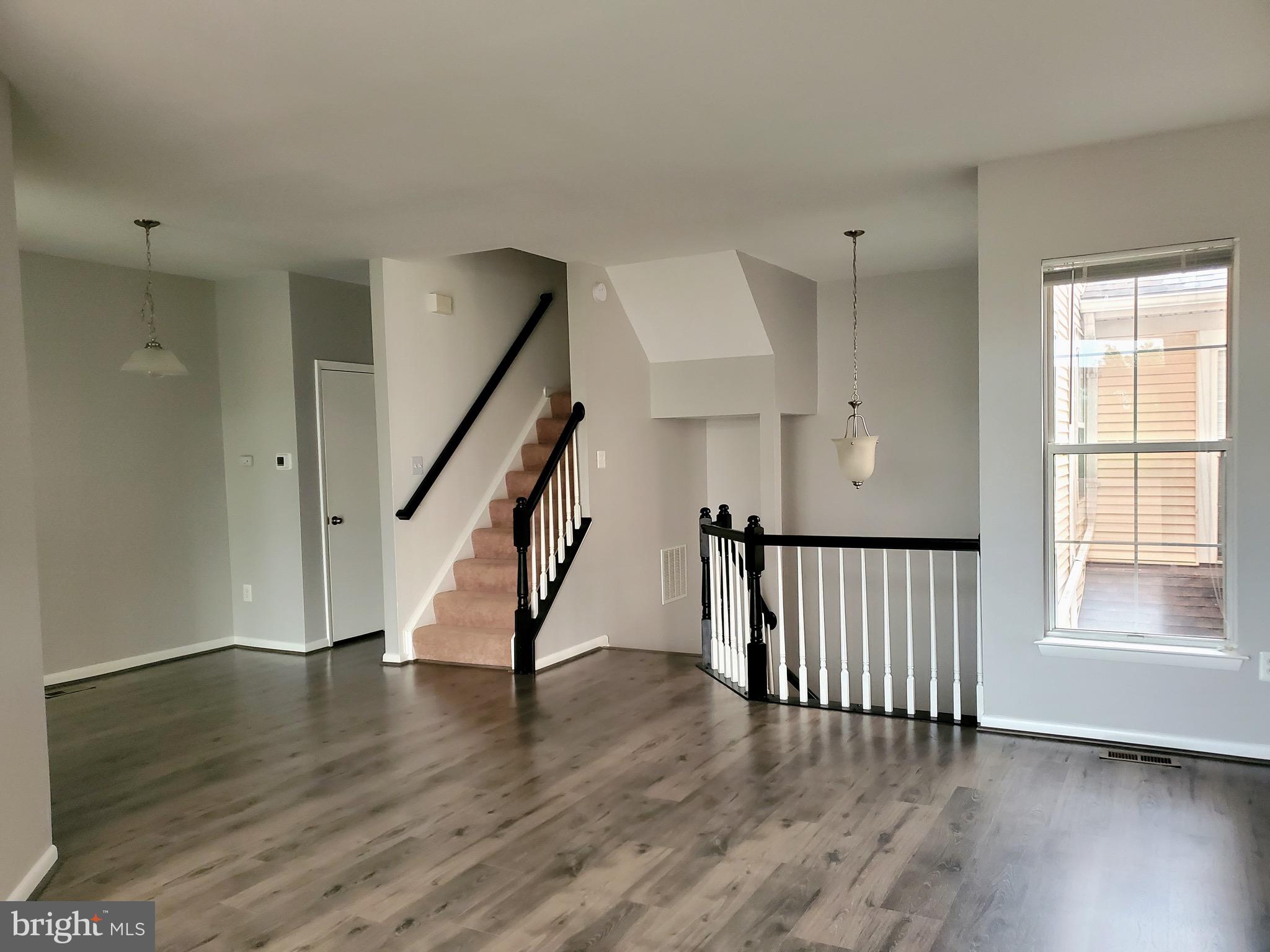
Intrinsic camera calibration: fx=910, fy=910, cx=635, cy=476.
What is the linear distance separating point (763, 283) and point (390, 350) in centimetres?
240

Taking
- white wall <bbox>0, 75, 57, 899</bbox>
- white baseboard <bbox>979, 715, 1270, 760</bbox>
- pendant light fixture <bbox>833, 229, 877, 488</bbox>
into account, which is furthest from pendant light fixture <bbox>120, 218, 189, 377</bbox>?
white baseboard <bbox>979, 715, 1270, 760</bbox>

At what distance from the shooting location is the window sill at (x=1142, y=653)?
3.59 meters

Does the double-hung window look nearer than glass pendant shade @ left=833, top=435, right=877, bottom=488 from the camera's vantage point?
Yes

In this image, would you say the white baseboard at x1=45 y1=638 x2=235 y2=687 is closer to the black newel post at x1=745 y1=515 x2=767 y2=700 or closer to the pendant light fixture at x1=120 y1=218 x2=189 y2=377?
the pendant light fixture at x1=120 y1=218 x2=189 y2=377

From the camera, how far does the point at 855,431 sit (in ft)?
21.4

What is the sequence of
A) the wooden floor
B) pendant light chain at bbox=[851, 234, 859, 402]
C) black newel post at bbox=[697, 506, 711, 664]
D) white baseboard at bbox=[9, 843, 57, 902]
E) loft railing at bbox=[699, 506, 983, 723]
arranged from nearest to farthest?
the wooden floor
white baseboard at bbox=[9, 843, 57, 902]
loft railing at bbox=[699, 506, 983, 723]
black newel post at bbox=[697, 506, 711, 664]
pendant light chain at bbox=[851, 234, 859, 402]

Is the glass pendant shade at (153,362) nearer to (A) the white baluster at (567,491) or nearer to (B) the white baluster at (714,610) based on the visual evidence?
(A) the white baluster at (567,491)

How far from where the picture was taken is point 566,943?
2.41 meters

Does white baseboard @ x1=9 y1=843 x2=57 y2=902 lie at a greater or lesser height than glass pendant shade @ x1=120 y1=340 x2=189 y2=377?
lesser

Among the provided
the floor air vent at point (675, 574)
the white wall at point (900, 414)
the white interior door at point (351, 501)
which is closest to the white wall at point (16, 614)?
the white interior door at point (351, 501)

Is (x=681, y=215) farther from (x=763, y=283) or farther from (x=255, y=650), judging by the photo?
(x=255, y=650)

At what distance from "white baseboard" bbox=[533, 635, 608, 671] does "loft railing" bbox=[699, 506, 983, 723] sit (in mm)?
801

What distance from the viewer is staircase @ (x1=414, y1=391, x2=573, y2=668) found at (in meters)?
5.61

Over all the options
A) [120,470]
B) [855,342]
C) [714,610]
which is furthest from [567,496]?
[120,470]
